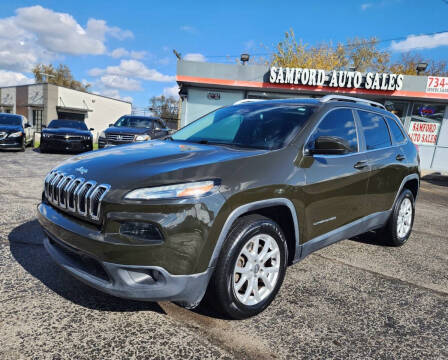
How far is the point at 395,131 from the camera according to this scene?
4.23m

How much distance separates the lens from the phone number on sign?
14297mm

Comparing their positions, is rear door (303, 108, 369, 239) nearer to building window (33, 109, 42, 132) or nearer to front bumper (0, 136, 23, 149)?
front bumper (0, 136, 23, 149)

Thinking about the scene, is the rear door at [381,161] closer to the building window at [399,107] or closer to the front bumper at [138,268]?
the front bumper at [138,268]

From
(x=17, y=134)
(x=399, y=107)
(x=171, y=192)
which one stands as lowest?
(x=17, y=134)

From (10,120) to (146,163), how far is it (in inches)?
542

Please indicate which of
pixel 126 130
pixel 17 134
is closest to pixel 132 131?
pixel 126 130

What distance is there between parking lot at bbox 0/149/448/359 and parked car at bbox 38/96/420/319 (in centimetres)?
26

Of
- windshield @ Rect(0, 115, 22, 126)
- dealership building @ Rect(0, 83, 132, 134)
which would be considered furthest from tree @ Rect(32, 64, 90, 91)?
windshield @ Rect(0, 115, 22, 126)

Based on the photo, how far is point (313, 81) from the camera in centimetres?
1463

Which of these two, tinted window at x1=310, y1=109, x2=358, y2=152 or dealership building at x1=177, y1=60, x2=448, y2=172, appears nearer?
tinted window at x1=310, y1=109, x2=358, y2=152

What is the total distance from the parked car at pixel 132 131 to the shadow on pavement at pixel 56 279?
7.04 metres

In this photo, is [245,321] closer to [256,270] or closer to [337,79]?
[256,270]

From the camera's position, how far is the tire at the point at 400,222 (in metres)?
4.11

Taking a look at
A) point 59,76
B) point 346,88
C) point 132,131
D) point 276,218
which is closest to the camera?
point 276,218
